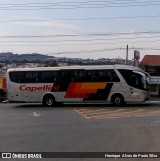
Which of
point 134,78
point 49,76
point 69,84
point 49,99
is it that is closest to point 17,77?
point 49,76

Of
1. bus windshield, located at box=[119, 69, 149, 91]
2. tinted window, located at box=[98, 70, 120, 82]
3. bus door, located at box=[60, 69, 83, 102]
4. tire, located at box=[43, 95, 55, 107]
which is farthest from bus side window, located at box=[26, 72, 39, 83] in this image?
bus windshield, located at box=[119, 69, 149, 91]

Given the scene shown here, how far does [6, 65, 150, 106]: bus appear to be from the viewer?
32.1 meters

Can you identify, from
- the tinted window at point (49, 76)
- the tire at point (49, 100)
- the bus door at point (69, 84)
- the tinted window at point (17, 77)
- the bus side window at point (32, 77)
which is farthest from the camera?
the tinted window at point (17, 77)

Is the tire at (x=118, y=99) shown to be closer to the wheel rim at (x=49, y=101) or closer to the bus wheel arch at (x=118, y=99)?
the bus wheel arch at (x=118, y=99)

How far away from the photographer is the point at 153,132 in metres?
17.1

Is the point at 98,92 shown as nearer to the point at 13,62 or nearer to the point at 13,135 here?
the point at 13,135

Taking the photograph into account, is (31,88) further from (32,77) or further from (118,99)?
(118,99)

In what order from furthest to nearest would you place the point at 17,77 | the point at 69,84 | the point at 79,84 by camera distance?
the point at 17,77
the point at 69,84
the point at 79,84

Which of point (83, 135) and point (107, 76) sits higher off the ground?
point (107, 76)

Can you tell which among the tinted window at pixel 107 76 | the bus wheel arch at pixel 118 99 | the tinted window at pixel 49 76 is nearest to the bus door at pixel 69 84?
the tinted window at pixel 49 76

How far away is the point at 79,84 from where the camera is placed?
108 ft

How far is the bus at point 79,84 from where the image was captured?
105ft

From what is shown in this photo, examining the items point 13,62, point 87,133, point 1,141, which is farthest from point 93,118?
point 13,62

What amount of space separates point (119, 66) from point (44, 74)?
5.66 metres
